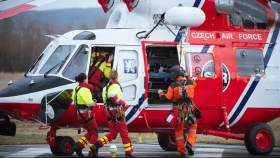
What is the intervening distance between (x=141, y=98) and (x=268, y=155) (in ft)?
10.3

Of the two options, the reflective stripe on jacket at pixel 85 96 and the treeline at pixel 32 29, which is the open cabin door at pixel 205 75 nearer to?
the reflective stripe on jacket at pixel 85 96

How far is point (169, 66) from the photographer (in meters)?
16.8

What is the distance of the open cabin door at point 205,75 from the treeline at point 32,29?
1055 cm

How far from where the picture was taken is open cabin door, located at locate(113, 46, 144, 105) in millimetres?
15516

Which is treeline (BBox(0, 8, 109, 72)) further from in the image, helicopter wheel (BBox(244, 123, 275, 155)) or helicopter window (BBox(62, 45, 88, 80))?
helicopter wheel (BBox(244, 123, 275, 155))

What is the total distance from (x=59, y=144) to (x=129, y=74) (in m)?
2.07

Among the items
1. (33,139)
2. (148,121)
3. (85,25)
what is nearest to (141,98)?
(148,121)

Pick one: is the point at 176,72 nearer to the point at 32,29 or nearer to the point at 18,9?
the point at 18,9

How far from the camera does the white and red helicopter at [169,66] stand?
15.3 meters

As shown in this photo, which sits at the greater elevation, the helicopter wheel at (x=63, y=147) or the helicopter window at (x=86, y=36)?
the helicopter window at (x=86, y=36)

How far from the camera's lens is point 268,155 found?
16328 millimetres

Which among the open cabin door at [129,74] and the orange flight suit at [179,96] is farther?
the open cabin door at [129,74]

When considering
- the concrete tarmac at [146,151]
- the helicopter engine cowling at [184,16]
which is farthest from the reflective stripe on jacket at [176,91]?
the concrete tarmac at [146,151]

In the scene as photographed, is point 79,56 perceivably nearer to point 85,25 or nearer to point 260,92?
point 260,92
